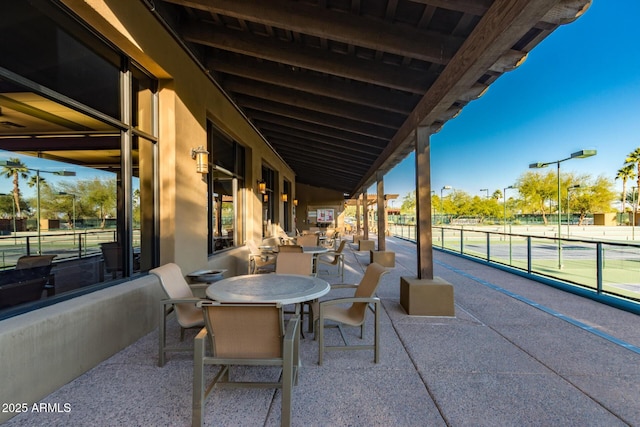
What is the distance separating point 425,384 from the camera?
2.24 m

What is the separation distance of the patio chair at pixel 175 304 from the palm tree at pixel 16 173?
239cm

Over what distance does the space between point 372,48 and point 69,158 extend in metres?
4.54

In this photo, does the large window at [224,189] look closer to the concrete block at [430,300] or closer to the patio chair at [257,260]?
the patio chair at [257,260]

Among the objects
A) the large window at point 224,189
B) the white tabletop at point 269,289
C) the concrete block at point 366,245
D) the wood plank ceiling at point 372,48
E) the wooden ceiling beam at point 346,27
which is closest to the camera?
the white tabletop at point 269,289

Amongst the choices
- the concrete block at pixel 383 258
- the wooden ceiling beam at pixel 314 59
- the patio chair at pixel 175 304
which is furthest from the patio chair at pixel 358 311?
the concrete block at pixel 383 258

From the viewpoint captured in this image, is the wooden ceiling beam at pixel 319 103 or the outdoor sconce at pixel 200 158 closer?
the outdoor sconce at pixel 200 158

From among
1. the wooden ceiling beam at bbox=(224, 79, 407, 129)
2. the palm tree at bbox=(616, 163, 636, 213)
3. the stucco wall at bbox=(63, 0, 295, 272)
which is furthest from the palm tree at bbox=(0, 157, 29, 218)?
the palm tree at bbox=(616, 163, 636, 213)

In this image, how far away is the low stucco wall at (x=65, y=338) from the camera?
190cm

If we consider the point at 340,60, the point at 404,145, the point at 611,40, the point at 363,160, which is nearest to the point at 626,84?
the point at 611,40

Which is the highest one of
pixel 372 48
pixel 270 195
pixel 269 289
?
pixel 372 48

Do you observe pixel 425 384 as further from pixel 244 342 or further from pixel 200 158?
pixel 200 158

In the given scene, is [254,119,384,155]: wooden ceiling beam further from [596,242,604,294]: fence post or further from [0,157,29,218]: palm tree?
[0,157,29,218]: palm tree

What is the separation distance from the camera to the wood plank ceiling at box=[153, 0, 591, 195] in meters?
2.43

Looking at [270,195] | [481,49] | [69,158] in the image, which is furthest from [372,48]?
[270,195]
